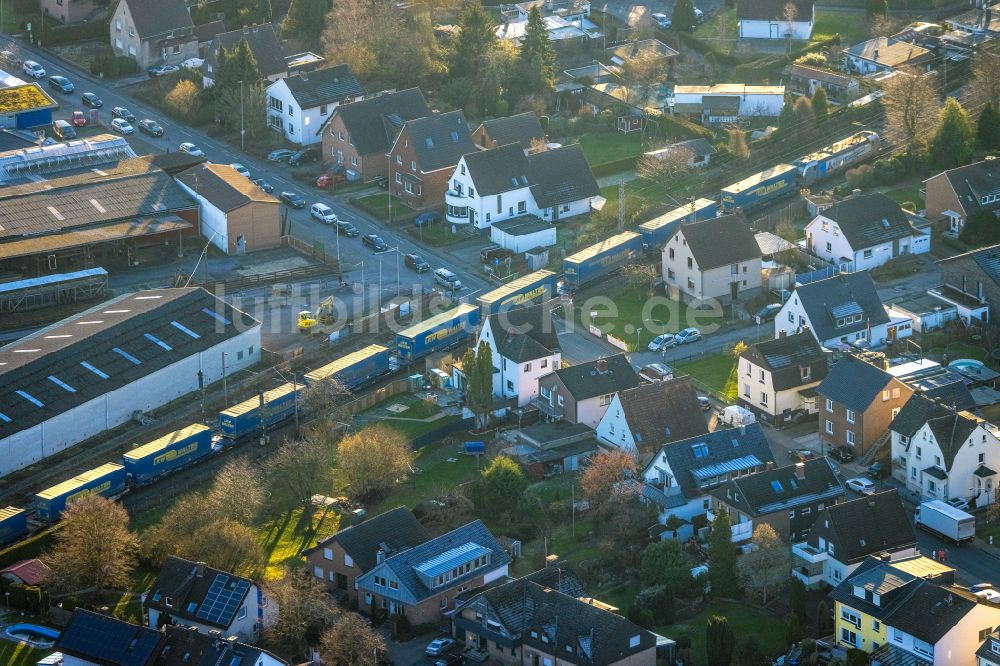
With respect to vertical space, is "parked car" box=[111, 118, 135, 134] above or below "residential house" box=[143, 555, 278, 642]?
above

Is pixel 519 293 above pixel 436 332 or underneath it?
above

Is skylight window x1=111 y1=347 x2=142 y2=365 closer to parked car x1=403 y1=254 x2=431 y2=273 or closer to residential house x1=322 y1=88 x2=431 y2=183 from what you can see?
parked car x1=403 y1=254 x2=431 y2=273

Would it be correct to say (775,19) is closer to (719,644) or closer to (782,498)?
(782,498)

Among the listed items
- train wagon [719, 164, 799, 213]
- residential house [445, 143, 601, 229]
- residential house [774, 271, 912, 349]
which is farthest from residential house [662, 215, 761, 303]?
residential house [445, 143, 601, 229]

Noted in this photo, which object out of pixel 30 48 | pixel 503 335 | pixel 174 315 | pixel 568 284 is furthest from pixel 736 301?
pixel 30 48

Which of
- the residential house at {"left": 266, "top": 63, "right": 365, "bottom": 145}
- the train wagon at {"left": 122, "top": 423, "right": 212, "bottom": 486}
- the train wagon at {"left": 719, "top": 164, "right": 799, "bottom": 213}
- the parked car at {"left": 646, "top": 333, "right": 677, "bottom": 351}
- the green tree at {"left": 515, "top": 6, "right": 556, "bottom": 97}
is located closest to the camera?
the train wagon at {"left": 122, "top": 423, "right": 212, "bottom": 486}

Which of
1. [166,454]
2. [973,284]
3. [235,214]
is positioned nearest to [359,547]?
[166,454]

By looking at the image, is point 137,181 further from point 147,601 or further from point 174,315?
point 147,601
